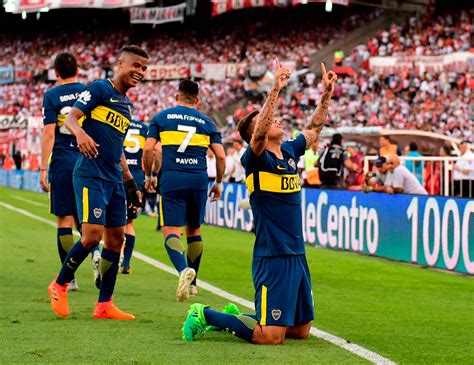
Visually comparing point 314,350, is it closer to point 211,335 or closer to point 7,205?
point 211,335

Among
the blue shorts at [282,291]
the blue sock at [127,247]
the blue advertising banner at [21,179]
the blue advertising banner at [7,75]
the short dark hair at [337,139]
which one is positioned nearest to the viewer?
the blue shorts at [282,291]

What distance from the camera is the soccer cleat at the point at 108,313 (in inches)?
331

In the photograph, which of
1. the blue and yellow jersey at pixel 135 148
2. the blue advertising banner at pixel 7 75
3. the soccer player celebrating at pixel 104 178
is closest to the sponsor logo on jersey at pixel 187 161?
the soccer player celebrating at pixel 104 178

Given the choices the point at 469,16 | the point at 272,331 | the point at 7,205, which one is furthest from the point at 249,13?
the point at 272,331

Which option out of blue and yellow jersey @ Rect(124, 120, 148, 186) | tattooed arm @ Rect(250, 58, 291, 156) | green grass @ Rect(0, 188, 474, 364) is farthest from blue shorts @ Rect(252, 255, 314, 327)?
blue and yellow jersey @ Rect(124, 120, 148, 186)

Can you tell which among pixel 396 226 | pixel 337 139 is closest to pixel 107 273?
pixel 396 226

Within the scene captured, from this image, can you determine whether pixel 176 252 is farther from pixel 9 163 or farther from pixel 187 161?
pixel 9 163

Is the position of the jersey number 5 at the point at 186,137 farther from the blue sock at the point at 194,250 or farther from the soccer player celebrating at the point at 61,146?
the soccer player celebrating at the point at 61,146

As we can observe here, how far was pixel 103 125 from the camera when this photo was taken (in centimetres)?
843

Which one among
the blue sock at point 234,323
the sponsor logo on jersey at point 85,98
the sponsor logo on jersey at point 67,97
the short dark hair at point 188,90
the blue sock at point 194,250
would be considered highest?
the short dark hair at point 188,90

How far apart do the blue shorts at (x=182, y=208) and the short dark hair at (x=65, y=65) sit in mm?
1568

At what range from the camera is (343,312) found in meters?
9.40

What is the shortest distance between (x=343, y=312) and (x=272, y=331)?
2.40m

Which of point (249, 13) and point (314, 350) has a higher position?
point (249, 13)
